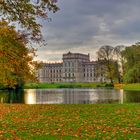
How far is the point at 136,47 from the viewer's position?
10356cm

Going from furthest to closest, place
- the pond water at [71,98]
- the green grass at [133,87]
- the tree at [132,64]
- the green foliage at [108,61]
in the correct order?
the green foliage at [108,61] < the tree at [132,64] < the green grass at [133,87] < the pond water at [71,98]

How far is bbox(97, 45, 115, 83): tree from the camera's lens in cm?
12556

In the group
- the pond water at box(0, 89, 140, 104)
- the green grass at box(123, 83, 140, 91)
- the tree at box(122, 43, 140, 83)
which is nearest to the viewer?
Result: the pond water at box(0, 89, 140, 104)

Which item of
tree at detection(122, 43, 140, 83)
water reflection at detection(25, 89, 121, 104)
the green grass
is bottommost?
water reflection at detection(25, 89, 121, 104)

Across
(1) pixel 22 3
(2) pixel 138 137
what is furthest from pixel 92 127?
(1) pixel 22 3

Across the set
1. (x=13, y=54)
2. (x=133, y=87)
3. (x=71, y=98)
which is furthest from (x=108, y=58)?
(x=13, y=54)

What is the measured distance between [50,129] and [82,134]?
203cm

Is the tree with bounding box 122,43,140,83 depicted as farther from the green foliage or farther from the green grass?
the green foliage

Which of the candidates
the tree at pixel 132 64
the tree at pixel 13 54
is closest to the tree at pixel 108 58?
the tree at pixel 132 64

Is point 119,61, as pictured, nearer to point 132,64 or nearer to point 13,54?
point 132,64

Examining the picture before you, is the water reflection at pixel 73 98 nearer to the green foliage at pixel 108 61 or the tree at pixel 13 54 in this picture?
the tree at pixel 13 54

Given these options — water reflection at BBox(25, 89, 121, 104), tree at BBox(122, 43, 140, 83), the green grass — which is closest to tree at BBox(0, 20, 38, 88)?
water reflection at BBox(25, 89, 121, 104)

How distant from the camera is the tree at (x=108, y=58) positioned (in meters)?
126

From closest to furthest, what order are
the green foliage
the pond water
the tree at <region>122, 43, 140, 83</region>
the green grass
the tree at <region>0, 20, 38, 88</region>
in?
the tree at <region>0, 20, 38, 88</region> < the pond water < the green grass < the tree at <region>122, 43, 140, 83</region> < the green foliage
